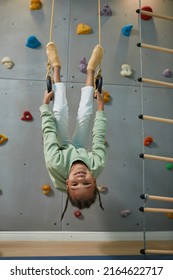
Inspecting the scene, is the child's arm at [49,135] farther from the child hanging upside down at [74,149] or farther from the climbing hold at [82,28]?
the climbing hold at [82,28]

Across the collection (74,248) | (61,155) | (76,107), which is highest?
(76,107)

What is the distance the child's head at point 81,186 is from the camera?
1738 mm

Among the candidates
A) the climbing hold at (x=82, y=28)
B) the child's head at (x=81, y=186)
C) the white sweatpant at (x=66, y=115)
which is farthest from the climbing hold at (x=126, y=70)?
the child's head at (x=81, y=186)

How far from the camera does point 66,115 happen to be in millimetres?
2086

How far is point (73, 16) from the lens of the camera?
3088mm

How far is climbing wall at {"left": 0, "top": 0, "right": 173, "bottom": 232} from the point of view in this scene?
2.79 m

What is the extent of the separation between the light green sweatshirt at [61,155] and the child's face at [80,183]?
0.08 meters

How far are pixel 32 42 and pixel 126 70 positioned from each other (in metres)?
1.01

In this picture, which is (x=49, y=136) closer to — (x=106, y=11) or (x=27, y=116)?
(x=27, y=116)

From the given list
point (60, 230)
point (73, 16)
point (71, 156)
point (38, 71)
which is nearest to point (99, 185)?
point (60, 230)

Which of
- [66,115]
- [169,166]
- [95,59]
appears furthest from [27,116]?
[169,166]

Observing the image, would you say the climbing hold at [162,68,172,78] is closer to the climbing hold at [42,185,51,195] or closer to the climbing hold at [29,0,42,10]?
the climbing hold at [29,0,42,10]

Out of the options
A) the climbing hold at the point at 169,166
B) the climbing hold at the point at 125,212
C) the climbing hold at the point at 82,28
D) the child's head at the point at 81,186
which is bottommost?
the climbing hold at the point at 125,212

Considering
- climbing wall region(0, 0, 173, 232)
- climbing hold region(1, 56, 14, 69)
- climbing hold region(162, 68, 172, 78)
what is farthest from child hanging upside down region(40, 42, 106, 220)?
climbing hold region(162, 68, 172, 78)
